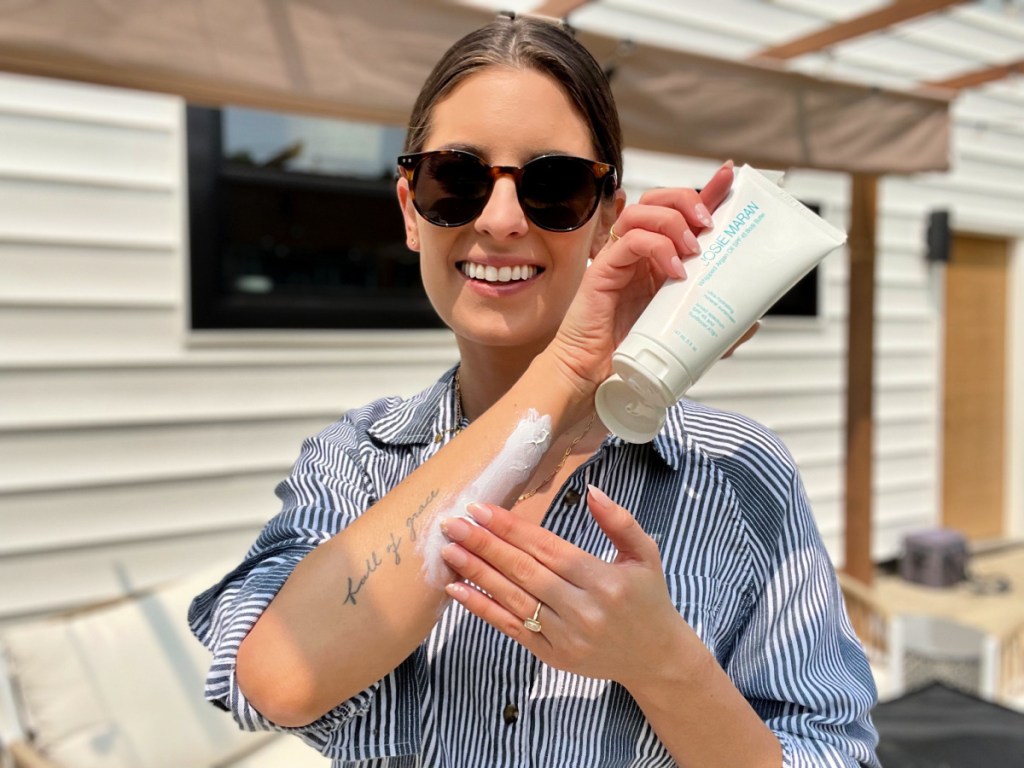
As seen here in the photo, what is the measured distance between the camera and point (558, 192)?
994mm

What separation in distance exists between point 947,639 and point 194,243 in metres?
3.80

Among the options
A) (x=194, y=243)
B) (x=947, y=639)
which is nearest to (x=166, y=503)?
(x=194, y=243)

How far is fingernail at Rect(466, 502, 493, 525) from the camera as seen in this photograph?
0.85 m

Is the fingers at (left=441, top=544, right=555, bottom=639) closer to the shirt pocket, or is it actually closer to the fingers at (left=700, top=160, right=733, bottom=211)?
the shirt pocket

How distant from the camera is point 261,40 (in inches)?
82.3

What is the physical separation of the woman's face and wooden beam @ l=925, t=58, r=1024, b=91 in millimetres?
4593

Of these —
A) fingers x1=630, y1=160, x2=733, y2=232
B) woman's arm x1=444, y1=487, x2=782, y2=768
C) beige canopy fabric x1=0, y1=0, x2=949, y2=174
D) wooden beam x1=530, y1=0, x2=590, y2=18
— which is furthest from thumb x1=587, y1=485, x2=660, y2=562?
wooden beam x1=530, y1=0, x2=590, y2=18

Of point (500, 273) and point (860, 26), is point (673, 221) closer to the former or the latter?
point (500, 273)

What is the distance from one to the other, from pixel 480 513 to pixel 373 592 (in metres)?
0.15

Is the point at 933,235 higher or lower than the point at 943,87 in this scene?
lower

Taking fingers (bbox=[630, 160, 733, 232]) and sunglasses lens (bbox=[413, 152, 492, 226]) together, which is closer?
fingers (bbox=[630, 160, 733, 232])

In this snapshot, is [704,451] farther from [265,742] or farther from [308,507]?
[265,742]

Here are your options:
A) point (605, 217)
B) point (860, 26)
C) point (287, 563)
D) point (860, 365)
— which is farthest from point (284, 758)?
point (860, 26)

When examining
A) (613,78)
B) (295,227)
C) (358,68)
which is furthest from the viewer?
(295,227)
